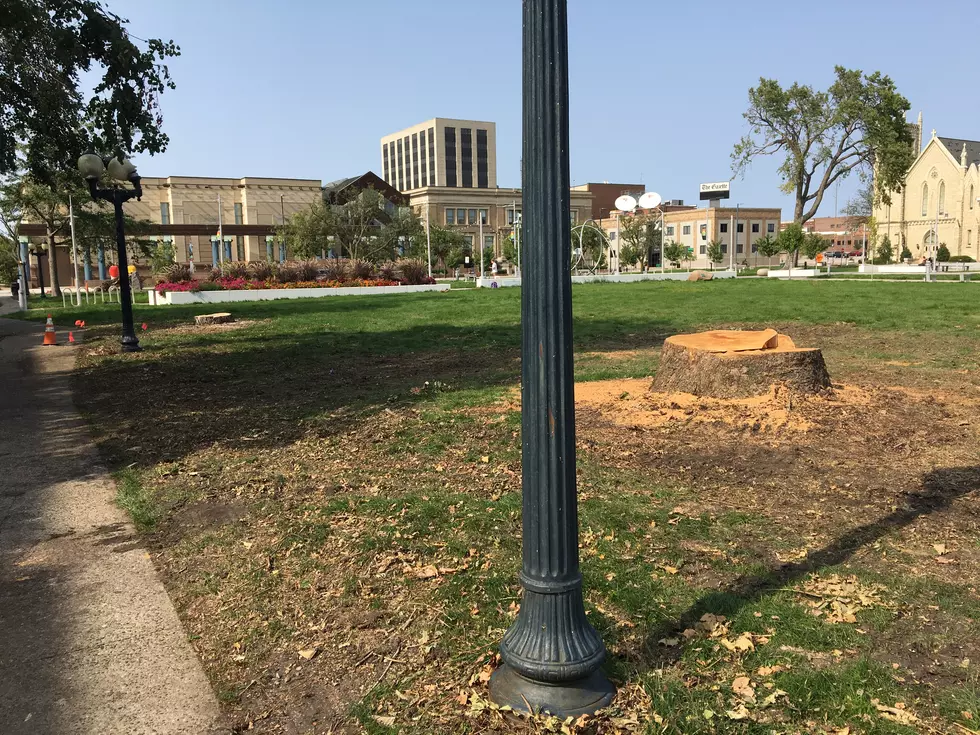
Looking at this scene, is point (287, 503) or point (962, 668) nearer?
point (962, 668)

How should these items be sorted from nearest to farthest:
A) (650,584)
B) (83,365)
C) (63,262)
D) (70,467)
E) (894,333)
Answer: (650,584) < (70,467) < (83,365) < (894,333) < (63,262)

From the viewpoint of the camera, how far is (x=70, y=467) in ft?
21.8

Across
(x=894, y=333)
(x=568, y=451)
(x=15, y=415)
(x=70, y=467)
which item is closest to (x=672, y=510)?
(x=568, y=451)

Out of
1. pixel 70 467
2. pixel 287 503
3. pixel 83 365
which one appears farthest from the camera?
pixel 83 365

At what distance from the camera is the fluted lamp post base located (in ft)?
9.02

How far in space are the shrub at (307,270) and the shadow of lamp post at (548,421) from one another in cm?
3597

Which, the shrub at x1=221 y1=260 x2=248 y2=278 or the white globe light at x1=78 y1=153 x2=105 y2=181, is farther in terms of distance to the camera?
the shrub at x1=221 y1=260 x2=248 y2=278

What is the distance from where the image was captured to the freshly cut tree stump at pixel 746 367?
7.71 m

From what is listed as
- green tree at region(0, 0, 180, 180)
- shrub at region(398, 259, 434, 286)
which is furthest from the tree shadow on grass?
shrub at region(398, 259, 434, 286)

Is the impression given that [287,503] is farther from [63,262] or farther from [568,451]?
[63,262]

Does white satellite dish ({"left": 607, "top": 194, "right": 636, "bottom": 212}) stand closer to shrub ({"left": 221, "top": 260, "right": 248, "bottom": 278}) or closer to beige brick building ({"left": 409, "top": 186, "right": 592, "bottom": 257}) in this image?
shrub ({"left": 221, "top": 260, "right": 248, "bottom": 278})

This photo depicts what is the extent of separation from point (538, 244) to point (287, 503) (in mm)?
3506

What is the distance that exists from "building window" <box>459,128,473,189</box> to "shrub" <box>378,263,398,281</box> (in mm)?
114152

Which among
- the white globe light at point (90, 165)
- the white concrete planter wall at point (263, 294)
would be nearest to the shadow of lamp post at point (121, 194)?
the white globe light at point (90, 165)
